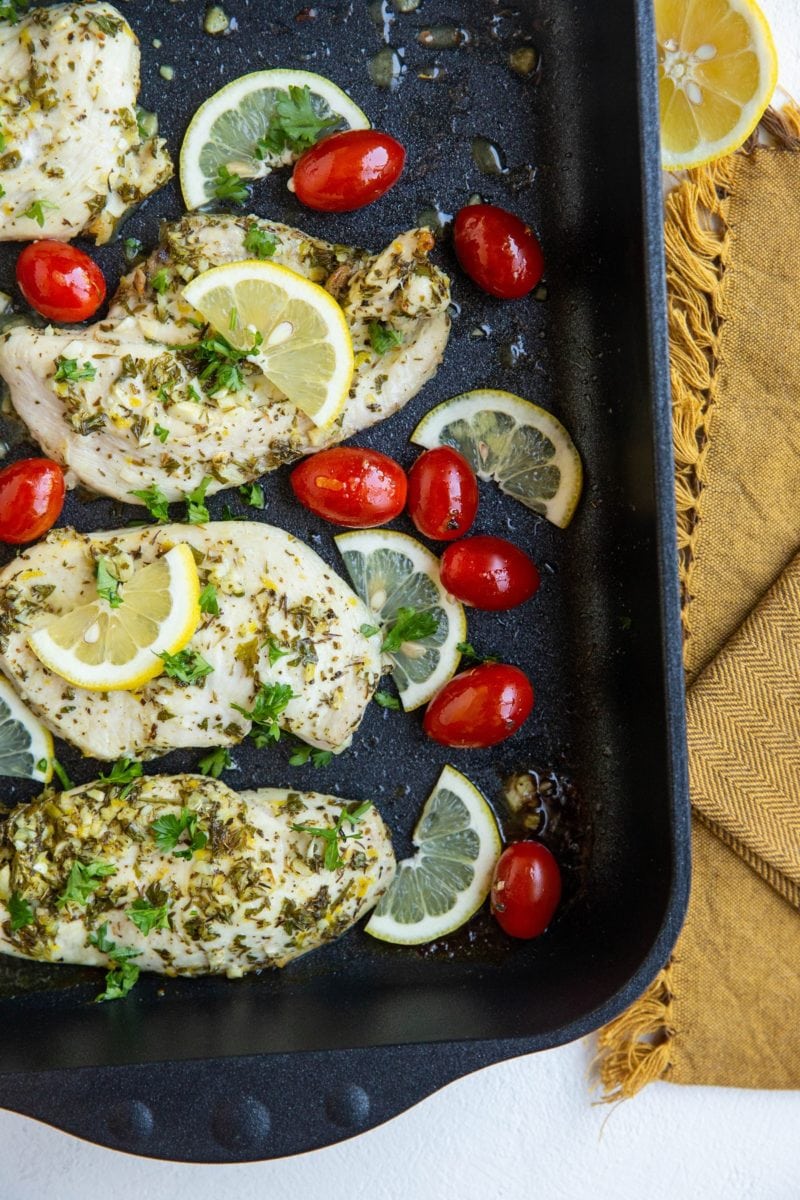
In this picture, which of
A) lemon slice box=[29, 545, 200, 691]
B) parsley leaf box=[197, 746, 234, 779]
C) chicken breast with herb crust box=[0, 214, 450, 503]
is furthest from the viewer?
parsley leaf box=[197, 746, 234, 779]


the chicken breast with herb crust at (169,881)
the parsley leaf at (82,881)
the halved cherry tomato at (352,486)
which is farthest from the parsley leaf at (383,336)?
the parsley leaf at (82,881)

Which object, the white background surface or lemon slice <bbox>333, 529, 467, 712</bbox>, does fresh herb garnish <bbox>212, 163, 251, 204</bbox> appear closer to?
lemon slice <bbox>333, 529, 467, 712</bbox>

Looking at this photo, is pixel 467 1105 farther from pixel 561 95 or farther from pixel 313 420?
pixel 561 95

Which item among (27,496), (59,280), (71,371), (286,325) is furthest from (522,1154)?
(59,280)

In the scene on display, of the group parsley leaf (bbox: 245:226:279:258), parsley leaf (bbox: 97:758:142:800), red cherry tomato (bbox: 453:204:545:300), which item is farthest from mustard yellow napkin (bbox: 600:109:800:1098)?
parsley leaf (bbox: 97:758:142:800)

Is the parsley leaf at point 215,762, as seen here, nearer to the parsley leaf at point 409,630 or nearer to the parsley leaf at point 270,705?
the parsley leaf at point 270,705

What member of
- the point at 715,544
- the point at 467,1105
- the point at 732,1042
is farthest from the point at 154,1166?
the point at 715,544
